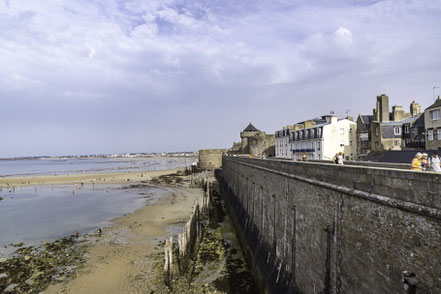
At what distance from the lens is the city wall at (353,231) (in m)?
4.32

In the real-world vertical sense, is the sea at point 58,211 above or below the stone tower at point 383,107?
below

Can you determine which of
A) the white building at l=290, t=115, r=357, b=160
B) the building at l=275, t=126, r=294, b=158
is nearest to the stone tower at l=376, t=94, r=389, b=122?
the white building at l=290, t=115, r=357, b=160

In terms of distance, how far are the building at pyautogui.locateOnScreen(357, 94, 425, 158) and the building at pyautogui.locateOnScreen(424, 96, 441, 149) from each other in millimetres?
2418

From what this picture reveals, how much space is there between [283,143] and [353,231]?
4387 centimetres

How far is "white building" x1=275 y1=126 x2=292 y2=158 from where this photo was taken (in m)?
46.3

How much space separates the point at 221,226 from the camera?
23922mm

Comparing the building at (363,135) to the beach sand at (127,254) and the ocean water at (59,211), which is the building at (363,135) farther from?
the ocean water at (59,211)

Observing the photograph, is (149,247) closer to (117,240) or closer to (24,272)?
(117,240)

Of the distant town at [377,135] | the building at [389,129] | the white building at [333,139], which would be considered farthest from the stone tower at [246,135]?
the building at [389,129]

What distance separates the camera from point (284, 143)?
48.6 metres

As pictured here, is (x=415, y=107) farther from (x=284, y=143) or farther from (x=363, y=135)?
(x=284, y=143)

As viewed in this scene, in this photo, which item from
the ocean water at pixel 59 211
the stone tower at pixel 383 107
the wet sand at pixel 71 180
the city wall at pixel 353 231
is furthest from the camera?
the wet sand at pixel 71 180

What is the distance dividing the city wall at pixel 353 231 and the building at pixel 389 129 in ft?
78.7

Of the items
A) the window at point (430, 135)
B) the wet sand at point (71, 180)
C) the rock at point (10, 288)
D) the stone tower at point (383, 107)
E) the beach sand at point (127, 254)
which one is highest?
the stone tower at point (383, 107)
